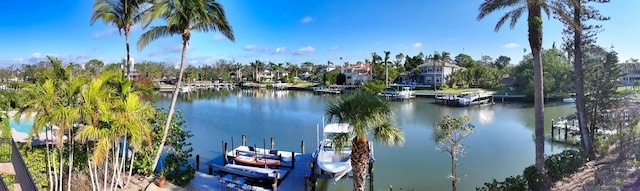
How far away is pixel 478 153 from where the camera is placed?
20.9m

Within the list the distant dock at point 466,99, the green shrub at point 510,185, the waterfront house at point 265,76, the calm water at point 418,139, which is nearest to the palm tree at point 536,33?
the green shrub at point 510,185

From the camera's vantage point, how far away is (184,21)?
437 inches

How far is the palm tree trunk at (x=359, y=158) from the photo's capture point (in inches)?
371

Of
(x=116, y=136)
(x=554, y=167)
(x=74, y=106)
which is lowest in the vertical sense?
(x=554, y=167)

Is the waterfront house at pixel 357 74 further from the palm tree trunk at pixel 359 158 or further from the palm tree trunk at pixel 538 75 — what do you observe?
the palm tree trunk at pixel 359 158

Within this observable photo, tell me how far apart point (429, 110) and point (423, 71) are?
31890 millimetres

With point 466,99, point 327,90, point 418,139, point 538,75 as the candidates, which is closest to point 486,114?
point 466,99

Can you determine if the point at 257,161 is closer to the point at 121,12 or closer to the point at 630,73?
the point at 121,12

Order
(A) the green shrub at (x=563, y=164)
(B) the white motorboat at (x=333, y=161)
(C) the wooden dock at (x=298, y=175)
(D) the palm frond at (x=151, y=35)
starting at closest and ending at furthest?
1. (A) the green shrub at (x=563, y=164)
2. (D) the palm frond at (x=151, y=35)
3. (C) the wooden dock at (x=298, y=175)
4. (B) the white motorboat at (x=333, y=161)

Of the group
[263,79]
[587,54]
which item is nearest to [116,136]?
[587,54]

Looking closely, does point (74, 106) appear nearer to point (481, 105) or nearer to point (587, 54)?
point (587, 54)

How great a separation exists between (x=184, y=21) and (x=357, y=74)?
69.1 m

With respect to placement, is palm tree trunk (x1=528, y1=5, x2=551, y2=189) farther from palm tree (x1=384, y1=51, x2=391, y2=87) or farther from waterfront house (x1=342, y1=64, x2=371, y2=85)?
waterfront house (x1=342, y1=64, x2=371, y2=85)

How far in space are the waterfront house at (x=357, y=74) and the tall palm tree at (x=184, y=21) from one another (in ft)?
210
